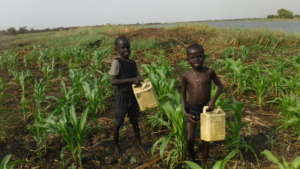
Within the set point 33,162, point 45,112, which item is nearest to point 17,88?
point 45,112

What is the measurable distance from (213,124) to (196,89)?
40 cm

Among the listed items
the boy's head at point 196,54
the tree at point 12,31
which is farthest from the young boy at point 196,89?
the tree at point 12,31

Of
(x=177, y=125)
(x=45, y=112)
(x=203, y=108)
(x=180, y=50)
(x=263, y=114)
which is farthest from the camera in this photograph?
(x=180, y=50)

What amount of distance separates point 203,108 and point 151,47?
→ 823 cm

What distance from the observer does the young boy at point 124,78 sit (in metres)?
2.81

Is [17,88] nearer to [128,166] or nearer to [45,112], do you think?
[45,112]

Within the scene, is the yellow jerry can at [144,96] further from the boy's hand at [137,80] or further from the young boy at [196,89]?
the young boy at [196,89]

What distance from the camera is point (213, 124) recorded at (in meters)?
2.30

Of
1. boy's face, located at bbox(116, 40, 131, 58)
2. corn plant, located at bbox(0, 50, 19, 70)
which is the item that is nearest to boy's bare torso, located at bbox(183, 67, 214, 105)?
boy's face, located at bbox(116, 40, 131, 58)

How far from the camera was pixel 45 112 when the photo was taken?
436 cm

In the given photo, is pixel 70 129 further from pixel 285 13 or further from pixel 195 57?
pixel 285 13

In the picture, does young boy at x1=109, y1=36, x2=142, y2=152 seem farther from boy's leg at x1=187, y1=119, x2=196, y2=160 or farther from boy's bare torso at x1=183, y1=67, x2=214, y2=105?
boy's leg at x1=187, y1=119, x2=196, y2=160

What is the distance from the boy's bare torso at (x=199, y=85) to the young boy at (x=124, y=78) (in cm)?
57

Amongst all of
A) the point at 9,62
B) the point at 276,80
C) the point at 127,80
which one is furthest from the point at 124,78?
the point at 9,62
